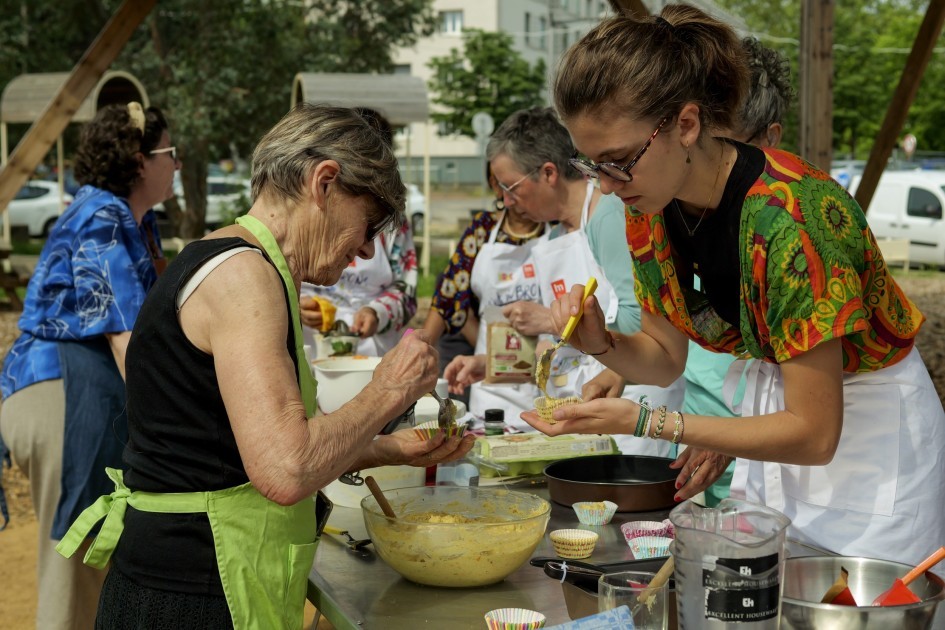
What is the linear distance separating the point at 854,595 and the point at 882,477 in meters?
0.45

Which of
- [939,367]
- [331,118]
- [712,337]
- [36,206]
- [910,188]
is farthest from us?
[36,206]

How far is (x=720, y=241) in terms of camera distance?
6.43 feet

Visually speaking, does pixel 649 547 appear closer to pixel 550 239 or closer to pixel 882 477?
pixel 882 477

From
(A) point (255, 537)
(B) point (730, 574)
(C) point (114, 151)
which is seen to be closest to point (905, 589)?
(B) point (730, 574)

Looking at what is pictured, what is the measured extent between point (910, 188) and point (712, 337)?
651 inches

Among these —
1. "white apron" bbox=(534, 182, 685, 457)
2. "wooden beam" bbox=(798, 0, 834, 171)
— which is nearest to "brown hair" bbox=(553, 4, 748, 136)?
"white apron" bbox=(534, 182, 685, 457)

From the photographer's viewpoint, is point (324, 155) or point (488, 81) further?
point (488, 81)

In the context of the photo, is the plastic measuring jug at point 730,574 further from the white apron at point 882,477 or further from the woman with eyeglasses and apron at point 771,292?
the white apron at point 882,477

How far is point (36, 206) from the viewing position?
22953mm

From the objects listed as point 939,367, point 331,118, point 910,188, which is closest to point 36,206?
point 910,188

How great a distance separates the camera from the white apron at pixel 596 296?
3.30m

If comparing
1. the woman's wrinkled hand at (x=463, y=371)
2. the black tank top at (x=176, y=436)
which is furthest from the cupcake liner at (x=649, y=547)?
the woman's wrinkled hand at (x=463, y=371)

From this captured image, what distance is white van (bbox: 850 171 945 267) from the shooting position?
54.6 feet

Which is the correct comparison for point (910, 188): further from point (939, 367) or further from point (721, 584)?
point (721, 584)
